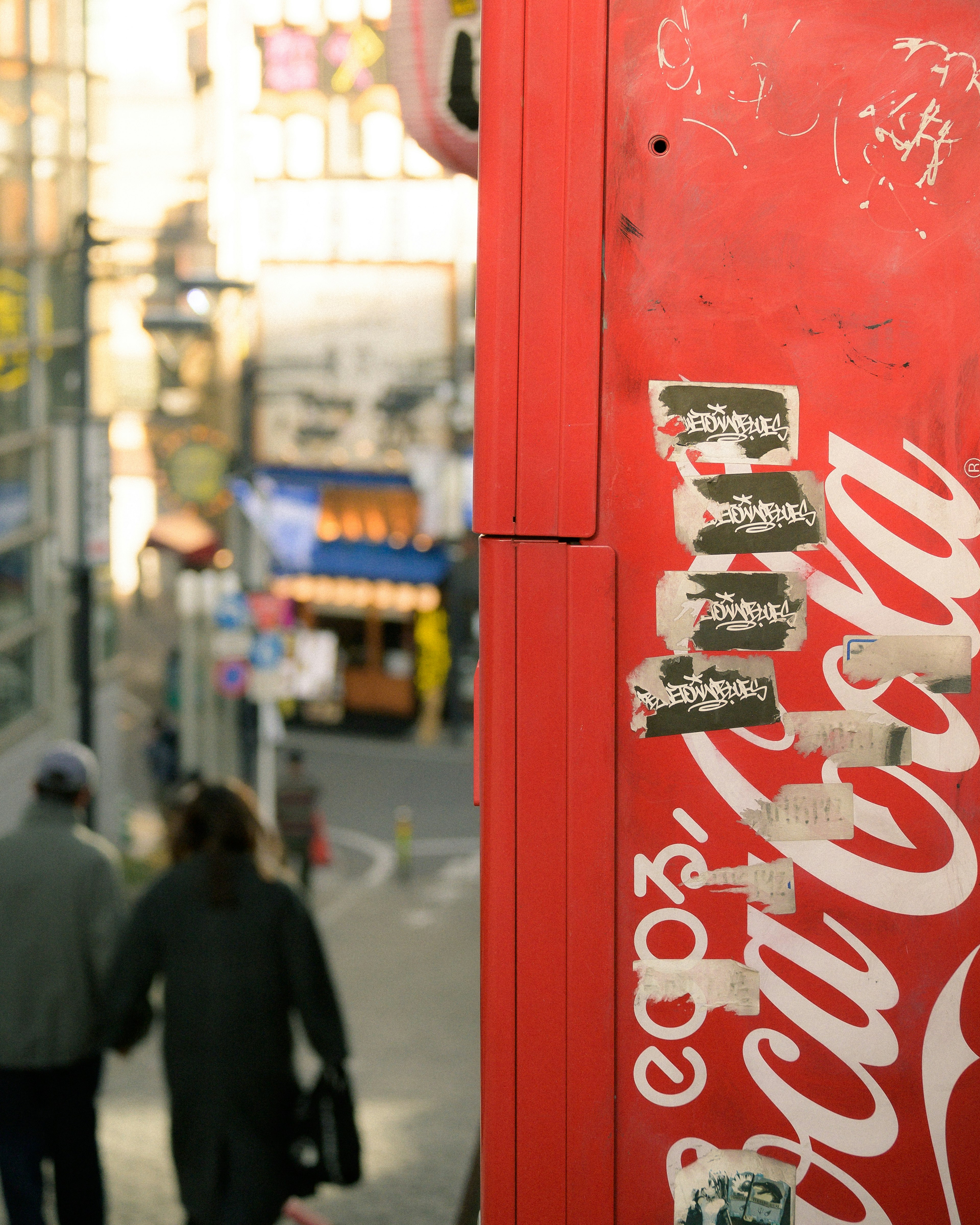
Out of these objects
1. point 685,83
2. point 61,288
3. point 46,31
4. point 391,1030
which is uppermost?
point 46,31

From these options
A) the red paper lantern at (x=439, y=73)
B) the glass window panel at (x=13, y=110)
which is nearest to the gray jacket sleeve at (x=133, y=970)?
the red paper lantern at (x=439, y=73)

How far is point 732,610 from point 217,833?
117 inches

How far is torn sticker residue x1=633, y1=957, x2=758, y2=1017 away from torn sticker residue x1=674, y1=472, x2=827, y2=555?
21.8 inches

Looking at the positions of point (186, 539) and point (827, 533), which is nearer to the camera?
point (827, 533)

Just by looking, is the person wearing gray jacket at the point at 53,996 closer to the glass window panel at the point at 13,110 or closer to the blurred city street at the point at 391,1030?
the blurred city street at the point at 391,1030

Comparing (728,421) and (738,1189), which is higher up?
(728,421)

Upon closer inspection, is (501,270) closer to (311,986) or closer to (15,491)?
(311,986)

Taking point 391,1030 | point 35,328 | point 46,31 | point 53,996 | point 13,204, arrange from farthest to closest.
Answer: point 35,328 < point 46,31 < point 13,204 < point 391,1030 < point 53,996

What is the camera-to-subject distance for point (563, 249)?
1.72 metres

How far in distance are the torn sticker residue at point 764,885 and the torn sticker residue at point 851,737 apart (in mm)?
164

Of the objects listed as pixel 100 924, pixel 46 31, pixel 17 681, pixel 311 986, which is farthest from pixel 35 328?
pixel 311 986

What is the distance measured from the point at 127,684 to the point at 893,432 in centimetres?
3048

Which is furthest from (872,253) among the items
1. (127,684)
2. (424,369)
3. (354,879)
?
(127,684)

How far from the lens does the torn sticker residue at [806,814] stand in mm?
1734
